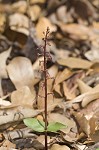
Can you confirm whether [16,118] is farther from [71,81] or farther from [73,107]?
[71,81]

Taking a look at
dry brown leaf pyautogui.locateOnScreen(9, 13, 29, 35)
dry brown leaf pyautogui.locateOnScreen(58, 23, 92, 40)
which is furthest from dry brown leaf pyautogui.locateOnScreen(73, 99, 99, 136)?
dry brown leaf pyautogui.locateOnScreen(58, 23, 92, 40)

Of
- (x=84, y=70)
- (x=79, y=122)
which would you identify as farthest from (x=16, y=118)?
(x=84, y=70)

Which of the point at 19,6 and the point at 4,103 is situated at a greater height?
the point at 19,6

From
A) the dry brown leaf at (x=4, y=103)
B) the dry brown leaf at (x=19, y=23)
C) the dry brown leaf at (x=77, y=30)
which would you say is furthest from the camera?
the dry brown leaf at (x=77, y=30)

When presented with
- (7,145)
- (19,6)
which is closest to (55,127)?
(7,145)

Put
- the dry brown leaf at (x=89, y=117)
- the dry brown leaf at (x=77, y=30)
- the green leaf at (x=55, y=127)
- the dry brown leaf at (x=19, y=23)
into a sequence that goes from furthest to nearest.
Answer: the dry brown leaf at (x=77, y=30), the dry brown leaf at (x=19, y=23), the dry brown leaf at (x=89, y=117), the green leaf at (x=55, y=127)

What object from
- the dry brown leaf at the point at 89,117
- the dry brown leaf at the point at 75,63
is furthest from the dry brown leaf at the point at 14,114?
the dry brown leaf at the point at 75,63

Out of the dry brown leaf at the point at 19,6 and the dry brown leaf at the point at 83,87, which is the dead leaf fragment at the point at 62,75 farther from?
the dry brown leaf at the point at 19,6

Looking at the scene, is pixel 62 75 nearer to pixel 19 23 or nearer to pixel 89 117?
pixel 89 117
